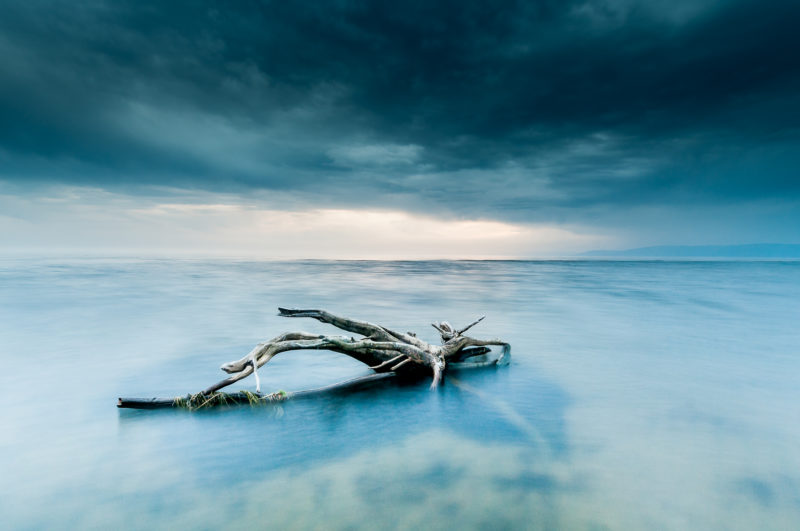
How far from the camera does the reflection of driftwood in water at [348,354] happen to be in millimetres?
6168

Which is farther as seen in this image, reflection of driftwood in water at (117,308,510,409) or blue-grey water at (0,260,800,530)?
reflection of driftwood in water at (117,308,510,409)

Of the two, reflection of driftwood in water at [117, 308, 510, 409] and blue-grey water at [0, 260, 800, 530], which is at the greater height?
reflection of driftwood in water at [117, 308, 510, 409]

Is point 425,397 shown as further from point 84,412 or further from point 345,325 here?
point 84,412

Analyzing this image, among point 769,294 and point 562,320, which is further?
point 769,294

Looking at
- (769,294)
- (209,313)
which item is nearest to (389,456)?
(209,313)

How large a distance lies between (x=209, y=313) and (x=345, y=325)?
1272 centimetres

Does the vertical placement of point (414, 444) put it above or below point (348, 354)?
below

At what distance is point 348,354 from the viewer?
23.2 feet

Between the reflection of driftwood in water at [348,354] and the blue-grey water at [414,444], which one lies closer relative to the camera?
the blue-grey water at [414,444]

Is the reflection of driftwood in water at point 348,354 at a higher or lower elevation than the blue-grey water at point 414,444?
higher

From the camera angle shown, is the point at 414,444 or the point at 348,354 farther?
the point at 348,354

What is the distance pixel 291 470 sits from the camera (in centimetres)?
470

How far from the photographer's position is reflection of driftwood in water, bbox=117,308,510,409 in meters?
6.17

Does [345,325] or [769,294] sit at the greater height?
[345,325]
